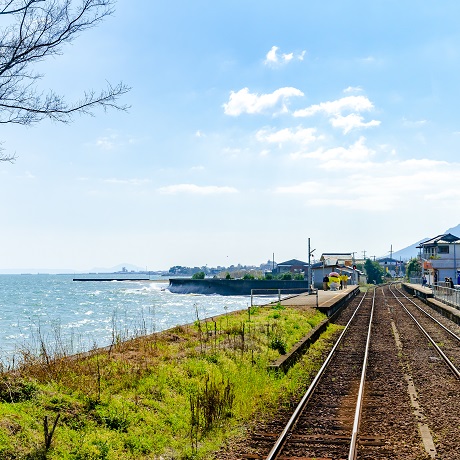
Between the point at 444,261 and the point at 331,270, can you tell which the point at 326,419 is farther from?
the point at 331,270

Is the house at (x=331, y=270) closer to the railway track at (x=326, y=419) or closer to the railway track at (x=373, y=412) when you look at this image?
the railway track at (x=373, y=412)

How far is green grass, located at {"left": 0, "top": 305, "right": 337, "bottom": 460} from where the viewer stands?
7.78 m

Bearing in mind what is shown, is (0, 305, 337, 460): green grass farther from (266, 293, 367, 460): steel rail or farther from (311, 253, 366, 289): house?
(311, 253, 366, 289): house

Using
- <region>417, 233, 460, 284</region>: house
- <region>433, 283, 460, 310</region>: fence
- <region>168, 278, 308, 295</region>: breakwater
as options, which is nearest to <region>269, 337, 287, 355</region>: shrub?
<region>433, 283, 460, 310</region>: fence

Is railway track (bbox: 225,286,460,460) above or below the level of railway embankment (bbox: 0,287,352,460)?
below

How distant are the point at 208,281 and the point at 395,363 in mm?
112796

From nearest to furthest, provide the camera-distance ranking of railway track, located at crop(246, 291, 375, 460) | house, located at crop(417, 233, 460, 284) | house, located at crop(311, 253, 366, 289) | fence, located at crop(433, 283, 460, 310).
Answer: railway track, located at crop(246, 291, 375, 460) → fence, located at crop(433, 283, 460, 310) → house, located at crop(417, 233, 460, 284) → house, located at crop(311, 253, 366, 289)

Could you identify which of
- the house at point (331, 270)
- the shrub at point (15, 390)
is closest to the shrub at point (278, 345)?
the shrub at point (15, 390)

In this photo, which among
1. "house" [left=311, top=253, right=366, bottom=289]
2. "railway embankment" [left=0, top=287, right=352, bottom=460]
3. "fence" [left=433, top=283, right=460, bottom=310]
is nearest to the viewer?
"railway embankment" [left=0, top=287, right=352, bottom=460]

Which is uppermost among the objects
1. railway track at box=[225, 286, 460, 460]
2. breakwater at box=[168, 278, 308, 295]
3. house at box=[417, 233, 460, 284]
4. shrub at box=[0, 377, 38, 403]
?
house at box=[417, 233, 460, 284]

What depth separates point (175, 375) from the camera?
11.8 meters

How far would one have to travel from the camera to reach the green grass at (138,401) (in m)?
7.78

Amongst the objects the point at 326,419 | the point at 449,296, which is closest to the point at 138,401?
the point at 326,419

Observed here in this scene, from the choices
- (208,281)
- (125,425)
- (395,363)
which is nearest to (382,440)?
(125,425)
